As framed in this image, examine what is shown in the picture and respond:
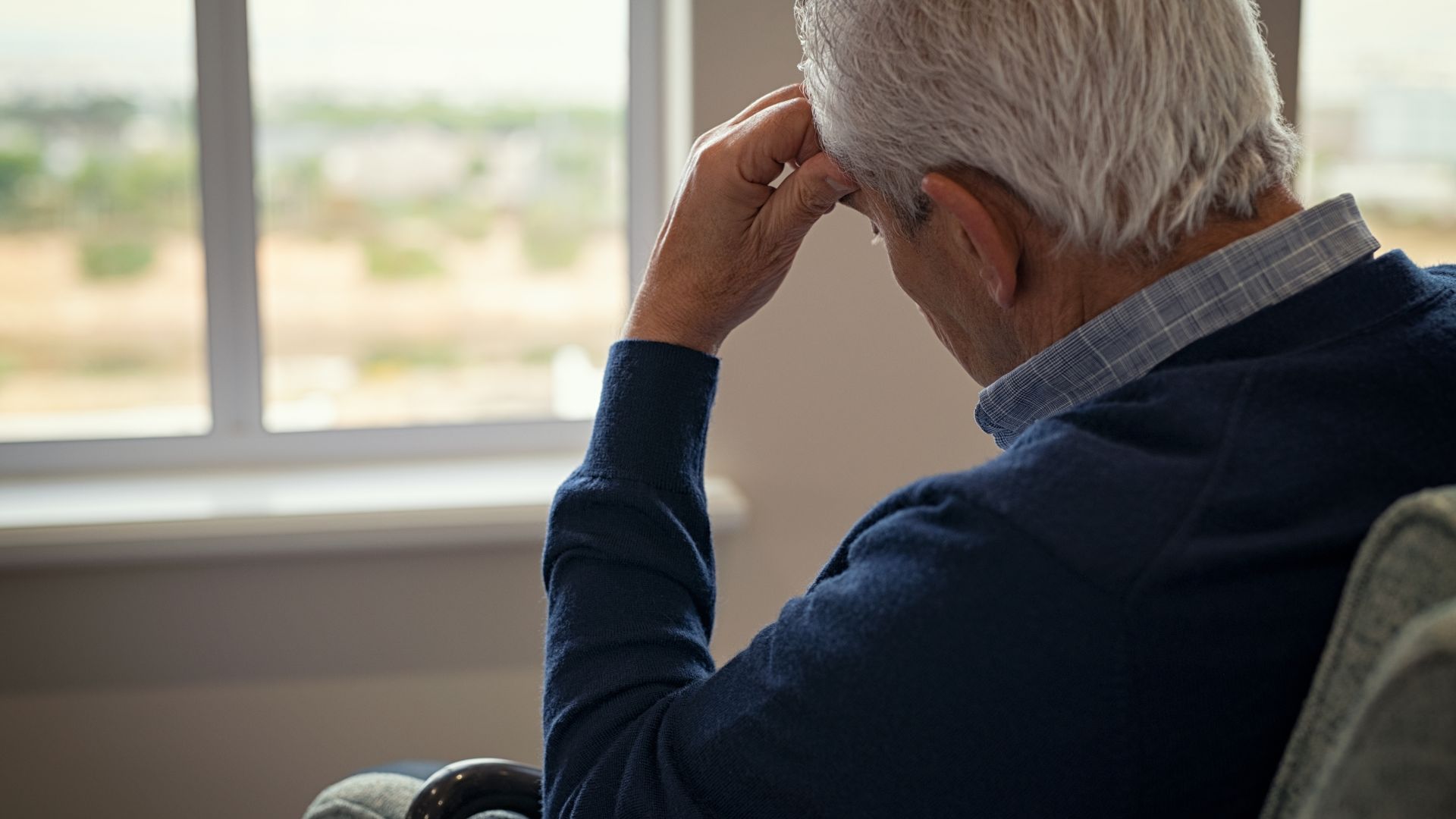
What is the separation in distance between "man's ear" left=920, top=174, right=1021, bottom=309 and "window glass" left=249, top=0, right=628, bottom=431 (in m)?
1.40

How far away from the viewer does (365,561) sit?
1.91m

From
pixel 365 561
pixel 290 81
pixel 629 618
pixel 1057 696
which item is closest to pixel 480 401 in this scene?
pixel 365 561

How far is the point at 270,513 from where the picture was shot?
183 cm

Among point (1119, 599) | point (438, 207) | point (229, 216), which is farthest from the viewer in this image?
point (438, 207)

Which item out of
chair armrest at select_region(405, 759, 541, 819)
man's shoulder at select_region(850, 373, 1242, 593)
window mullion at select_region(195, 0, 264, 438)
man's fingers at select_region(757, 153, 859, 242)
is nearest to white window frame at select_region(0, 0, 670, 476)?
window mullion at select_region(195, 0, 264, 438)

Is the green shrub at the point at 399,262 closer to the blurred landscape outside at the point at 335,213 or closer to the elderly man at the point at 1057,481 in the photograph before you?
the blurred landscape outside at the point at 335,213

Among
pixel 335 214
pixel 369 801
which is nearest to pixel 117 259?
pixel 335 214

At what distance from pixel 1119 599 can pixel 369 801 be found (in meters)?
0.94

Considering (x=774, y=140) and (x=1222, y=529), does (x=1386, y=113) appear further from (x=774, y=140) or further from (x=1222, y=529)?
(x=1222, y=529)

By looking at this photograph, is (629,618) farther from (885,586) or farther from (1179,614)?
(1179,614)

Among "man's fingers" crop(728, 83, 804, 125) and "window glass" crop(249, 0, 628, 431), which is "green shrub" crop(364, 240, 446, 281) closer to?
"window glass" crop(249, 0, 628, 431)

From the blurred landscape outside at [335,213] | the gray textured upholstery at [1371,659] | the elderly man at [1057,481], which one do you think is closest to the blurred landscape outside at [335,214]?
the blurred landscape outside at [335,213]

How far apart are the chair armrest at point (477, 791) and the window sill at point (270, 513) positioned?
0.76 m

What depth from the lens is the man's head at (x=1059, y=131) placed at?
763 mm
